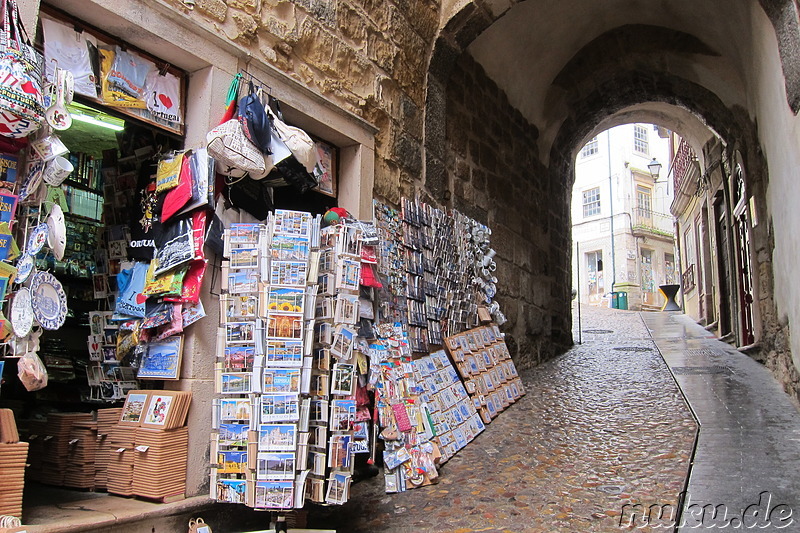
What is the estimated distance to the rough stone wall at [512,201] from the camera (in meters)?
6.12

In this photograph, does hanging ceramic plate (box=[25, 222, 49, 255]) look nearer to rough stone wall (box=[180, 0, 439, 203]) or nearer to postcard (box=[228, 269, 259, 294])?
postcard (box=[228, 269, 259, 294])

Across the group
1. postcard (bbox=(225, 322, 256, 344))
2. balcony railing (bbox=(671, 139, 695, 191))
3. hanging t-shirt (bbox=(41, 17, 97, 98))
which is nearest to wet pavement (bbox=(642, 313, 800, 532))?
postcard (bbox=(225, 322, 256, 344))

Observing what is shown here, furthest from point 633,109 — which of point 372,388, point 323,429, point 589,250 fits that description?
point 589,250

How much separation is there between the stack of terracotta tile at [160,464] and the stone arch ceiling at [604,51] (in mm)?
4764

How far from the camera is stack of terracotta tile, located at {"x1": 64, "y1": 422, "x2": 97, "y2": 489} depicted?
3.30 m

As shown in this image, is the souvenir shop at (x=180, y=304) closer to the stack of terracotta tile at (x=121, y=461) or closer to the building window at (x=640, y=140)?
the stack of terracotta tile at (x=121, y=461)

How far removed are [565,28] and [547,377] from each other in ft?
13.8

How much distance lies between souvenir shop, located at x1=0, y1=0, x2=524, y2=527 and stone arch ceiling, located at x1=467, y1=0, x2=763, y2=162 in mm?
3555

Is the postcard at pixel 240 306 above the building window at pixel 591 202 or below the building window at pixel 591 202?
below

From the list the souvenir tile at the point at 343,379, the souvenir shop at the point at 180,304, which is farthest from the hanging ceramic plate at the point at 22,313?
the souvenir tile at the point at 343,379

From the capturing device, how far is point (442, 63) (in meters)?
5.60

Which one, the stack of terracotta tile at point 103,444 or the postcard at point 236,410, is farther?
the stack of terracotta tile at point 103,444

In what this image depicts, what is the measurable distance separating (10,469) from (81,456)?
104cm

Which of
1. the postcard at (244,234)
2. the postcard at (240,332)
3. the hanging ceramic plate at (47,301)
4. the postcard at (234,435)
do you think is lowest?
the postcard at (234,435)
